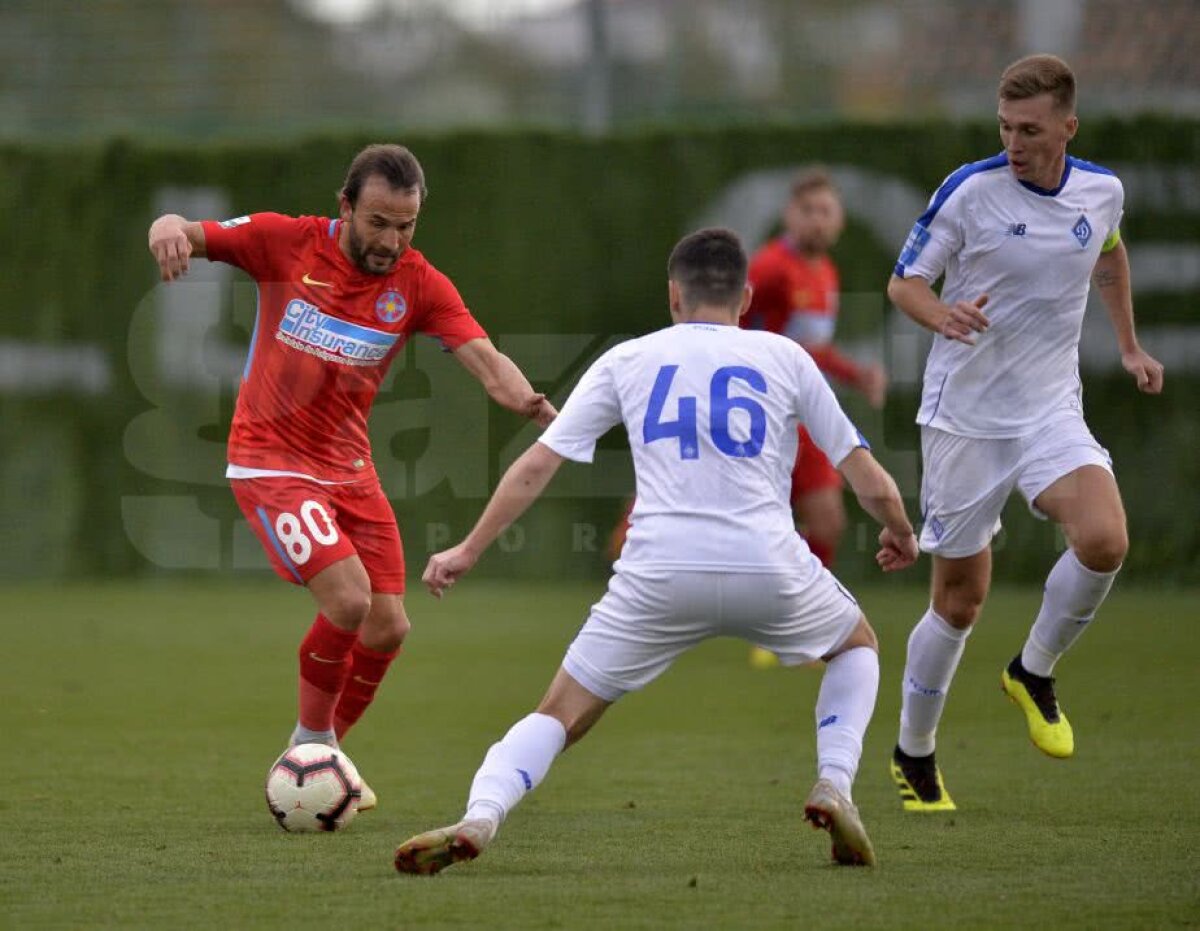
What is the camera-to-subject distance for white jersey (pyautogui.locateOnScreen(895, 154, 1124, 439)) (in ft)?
22.4

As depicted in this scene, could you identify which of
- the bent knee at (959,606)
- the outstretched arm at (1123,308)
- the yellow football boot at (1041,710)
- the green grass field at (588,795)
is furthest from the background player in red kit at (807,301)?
the bent knee at (959,606)

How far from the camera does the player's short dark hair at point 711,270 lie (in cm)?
545

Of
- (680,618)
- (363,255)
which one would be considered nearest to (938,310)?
(680,618)

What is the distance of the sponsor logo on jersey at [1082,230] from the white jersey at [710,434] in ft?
6.14

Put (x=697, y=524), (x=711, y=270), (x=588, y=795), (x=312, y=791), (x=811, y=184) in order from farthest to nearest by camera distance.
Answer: (x=811, y=184) → (x=588, y=795) → (x=312, y=791) → (x=711, y=270) → (x=697, y=524)

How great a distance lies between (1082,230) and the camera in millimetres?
6859

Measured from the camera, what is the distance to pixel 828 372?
475 inches

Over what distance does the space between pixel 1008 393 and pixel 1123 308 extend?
0.72 metres

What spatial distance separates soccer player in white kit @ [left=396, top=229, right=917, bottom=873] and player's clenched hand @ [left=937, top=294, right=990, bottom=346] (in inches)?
47.1

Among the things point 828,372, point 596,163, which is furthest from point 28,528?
point 828,372

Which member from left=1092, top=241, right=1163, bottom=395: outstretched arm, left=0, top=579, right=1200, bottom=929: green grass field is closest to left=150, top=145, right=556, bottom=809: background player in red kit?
left=0, top=579, right=1200, bottom=929: green grass field

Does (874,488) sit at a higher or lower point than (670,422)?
lower

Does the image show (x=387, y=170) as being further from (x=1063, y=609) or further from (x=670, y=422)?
(x=1063, y=609)

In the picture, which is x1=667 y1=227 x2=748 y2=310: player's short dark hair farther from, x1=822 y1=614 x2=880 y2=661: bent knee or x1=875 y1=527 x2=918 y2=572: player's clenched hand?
x1=822 y1=614 x2=880 y2=661: bent knee
